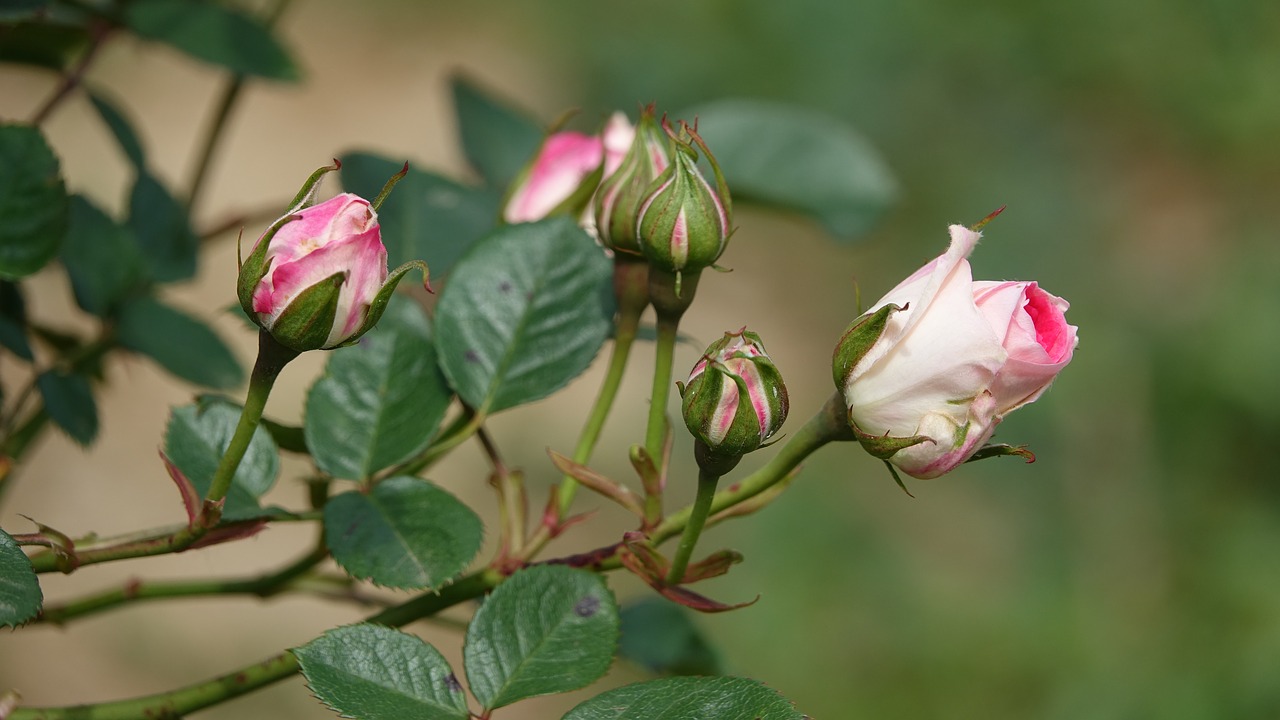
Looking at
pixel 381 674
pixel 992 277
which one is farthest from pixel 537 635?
pixel 992 277

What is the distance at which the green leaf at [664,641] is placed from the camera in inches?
31.4

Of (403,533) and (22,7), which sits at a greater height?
(22,7)

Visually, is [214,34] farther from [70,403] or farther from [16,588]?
[16,588]

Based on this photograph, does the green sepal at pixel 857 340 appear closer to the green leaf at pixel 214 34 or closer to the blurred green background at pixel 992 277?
the green leaf at pixel 214 34

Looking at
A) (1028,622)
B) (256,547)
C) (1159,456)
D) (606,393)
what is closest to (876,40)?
(1159,456)

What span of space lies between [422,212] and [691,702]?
0.40 meters

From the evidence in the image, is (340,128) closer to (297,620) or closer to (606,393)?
(297,620)

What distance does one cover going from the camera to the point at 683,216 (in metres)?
0.53

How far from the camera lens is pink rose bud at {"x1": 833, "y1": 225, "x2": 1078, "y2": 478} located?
47cm

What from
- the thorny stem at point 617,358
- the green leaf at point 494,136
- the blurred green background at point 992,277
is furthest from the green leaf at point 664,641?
the blurred green background at point 992,277

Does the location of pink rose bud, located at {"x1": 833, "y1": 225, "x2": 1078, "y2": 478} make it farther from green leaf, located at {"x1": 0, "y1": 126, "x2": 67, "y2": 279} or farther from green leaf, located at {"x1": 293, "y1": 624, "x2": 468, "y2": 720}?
green leaf, located at {"x1": 0, "y1": 126, "x2": 67, "y2": 279}

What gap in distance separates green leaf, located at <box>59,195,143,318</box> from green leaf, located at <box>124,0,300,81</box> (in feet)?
0.39

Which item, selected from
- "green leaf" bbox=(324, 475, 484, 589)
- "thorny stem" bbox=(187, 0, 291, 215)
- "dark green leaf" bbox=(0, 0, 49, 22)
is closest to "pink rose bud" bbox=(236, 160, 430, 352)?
"green leaf" bbox=(324, 475, 484, 589)

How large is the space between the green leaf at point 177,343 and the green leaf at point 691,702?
38 cm
